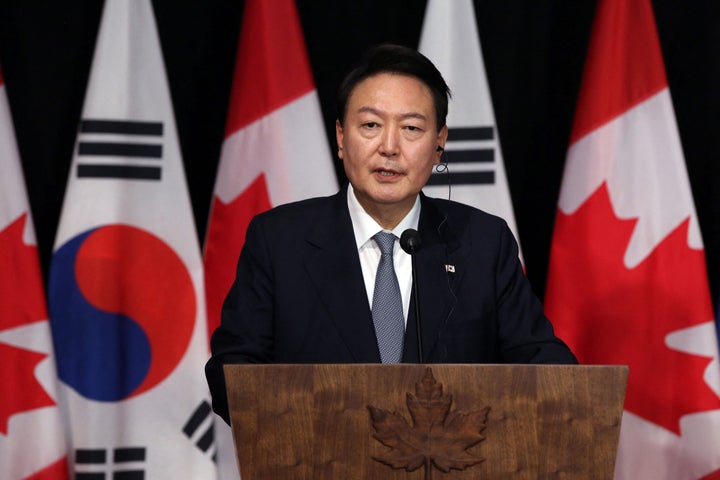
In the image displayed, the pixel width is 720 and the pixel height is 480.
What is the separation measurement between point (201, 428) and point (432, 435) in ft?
5.63

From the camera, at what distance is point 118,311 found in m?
2.97

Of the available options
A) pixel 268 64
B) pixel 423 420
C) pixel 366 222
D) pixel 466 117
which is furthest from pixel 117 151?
pixel 423 420

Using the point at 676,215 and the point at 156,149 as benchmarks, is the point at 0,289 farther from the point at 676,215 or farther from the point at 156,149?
the point at 676,215

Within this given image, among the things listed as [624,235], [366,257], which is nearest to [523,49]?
[624,235]

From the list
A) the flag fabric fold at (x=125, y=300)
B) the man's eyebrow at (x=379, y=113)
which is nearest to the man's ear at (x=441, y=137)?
the man's eyebrow at (x=379, y=113)

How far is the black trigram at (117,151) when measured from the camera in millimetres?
2979

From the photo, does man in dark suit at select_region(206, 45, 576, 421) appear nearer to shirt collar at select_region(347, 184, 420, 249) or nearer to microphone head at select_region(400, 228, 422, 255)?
shirt collar at select_region(347, 184, 420, 249)

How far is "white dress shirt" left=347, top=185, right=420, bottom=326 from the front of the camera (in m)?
1.96

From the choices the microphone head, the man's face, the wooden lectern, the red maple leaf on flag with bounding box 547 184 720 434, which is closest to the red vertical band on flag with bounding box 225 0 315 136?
the red maple leaf on flag with bounding box 547 184 720 434

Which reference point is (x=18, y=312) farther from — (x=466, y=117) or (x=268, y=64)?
(x=466, y=117)

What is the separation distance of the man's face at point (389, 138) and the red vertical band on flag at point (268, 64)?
3.78 feet

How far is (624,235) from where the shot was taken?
304 cm

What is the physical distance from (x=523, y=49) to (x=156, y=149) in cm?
128

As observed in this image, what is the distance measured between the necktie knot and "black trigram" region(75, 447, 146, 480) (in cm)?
138
